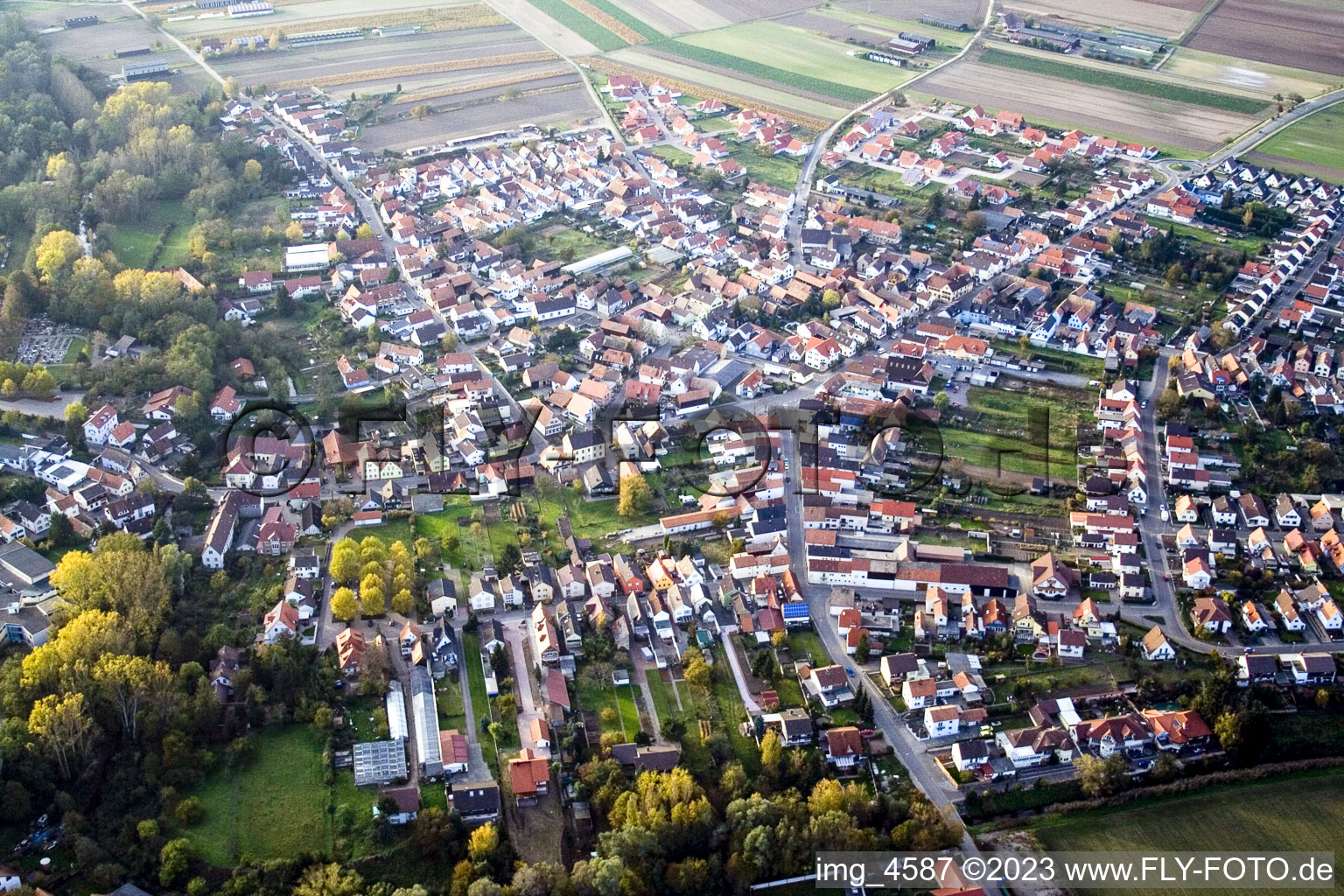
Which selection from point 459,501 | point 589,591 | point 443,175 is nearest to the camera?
point 589,591

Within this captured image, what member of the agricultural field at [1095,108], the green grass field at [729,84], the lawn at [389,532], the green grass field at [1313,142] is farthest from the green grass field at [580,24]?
the lawn at [389,532]

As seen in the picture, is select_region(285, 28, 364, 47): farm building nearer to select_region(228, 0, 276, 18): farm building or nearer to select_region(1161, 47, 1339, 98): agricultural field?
select_region(228, 0, 276, 18): farm building

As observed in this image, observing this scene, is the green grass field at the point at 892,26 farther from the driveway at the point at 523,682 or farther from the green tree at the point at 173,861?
the green tree at the point at 173,861

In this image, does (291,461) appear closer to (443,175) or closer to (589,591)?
(589,591)

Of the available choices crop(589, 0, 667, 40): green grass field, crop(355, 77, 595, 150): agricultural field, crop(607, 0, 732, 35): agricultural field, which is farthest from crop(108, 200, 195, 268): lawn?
crop(607, 0, 732, 35): agricultural field

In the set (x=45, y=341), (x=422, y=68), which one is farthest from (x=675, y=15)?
(x=45, y=341)

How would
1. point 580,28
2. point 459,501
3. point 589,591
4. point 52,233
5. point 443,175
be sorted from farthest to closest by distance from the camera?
point 580,28
point 443,175
point 52,233
point 459,501
point 589,591

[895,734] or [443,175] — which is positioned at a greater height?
[443,175]

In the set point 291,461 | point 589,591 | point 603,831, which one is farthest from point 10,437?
point 603,831
